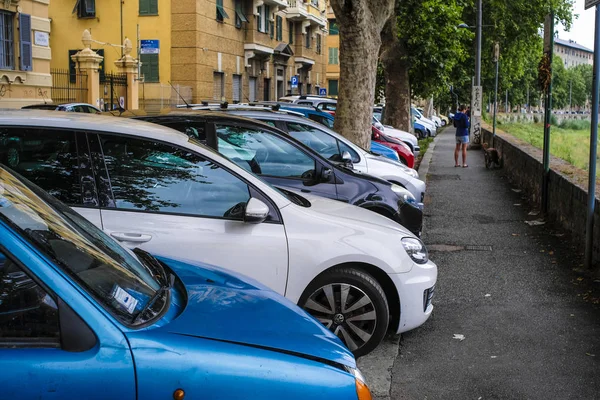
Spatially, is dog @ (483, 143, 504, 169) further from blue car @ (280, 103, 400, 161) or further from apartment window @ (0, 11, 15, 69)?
apartment window @ (0, 11, 15, 69)

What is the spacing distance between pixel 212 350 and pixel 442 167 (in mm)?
20451

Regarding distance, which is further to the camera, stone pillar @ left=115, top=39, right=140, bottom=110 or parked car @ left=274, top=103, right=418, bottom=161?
stone pillar @ left=115, top=39, right=140, bottom=110

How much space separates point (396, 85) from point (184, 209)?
24.6 meters

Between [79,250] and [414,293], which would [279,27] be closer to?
[414,293]

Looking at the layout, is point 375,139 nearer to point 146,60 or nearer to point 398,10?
point 398,10

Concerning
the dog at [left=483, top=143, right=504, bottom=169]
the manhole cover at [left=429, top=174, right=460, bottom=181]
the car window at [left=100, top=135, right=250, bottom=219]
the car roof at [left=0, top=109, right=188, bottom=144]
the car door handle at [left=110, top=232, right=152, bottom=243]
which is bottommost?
the manhole cover at [left=429, top=174, right=460, bottom=181]

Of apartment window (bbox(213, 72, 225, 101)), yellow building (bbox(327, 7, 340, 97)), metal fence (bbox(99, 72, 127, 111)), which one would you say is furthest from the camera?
yellow building (bbox(327, 7, 340, 97))

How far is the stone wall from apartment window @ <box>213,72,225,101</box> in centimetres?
2130

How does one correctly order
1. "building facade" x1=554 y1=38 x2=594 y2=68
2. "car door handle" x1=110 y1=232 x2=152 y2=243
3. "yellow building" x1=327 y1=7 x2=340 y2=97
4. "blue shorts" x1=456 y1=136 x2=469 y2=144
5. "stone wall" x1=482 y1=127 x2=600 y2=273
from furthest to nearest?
"building facade" x1=554 y1=38 x2=594 y2=68, "yellow building" x1=327 y1=7 x2=340 y2=97, "blue shorts" x1=456 y1=136 x2=469 y2=144, "stone wall" x1=482 y1=127 x2=600 y2=273, "car door handle" x1=110 y1=232 x2=152 y2=243

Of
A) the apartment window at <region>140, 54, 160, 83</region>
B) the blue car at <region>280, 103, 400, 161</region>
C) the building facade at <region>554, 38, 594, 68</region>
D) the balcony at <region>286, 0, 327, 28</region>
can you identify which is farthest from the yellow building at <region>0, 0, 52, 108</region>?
the building facade at <region>554, 38, 594, 68</region>

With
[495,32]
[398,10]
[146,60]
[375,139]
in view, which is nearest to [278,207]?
[375,139]

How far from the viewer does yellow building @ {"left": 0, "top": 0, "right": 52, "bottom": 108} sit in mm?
20734

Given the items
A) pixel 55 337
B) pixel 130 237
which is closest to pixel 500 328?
pixel 130 237

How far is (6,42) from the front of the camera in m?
21.1
